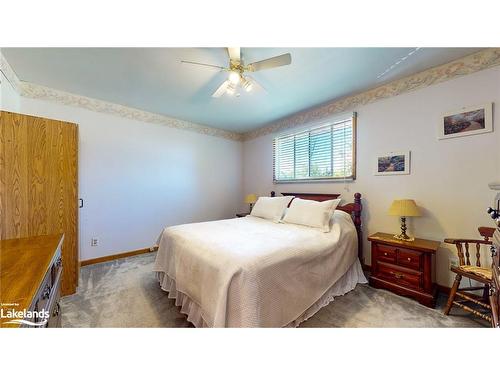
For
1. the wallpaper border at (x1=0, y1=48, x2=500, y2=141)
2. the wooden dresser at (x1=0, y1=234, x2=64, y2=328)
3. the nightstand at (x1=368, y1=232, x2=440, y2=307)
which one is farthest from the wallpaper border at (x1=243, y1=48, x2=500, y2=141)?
the wooden dresser at (x1=0, y1=234, x2=64, y2=328)

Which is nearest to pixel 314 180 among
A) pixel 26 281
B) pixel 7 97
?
pixel 26 281

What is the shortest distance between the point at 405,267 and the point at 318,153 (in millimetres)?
1894

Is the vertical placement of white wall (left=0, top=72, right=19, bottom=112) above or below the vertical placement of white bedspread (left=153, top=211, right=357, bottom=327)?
above

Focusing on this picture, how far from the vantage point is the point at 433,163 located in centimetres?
206

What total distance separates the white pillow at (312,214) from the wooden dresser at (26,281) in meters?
2.23

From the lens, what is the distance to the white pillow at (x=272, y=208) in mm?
2795

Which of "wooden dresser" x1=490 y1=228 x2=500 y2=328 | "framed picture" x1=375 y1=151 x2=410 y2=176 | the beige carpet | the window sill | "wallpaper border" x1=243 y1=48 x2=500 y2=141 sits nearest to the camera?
"wooden dresser" x1=490 y1=228 x2=500 y2=328

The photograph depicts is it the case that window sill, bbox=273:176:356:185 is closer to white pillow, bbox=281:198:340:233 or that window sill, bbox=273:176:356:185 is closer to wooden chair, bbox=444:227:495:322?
white pillow, bbox=281:198:340:233

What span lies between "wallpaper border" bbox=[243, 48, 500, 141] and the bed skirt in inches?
84.5

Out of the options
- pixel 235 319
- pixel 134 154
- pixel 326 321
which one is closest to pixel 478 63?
pixel 326 321

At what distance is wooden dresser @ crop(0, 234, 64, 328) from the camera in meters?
0.57
